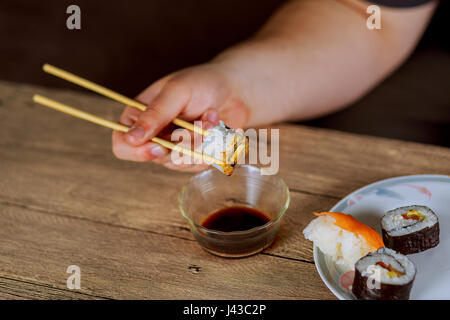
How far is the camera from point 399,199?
1.17 m

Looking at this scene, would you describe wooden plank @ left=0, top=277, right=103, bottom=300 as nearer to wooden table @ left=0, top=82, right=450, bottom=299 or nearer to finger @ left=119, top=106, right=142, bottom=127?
wooden table @ left=0, top=82, right=450, bottom=299

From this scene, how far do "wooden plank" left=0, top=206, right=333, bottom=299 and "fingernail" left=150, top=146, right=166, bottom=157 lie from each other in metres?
0.20

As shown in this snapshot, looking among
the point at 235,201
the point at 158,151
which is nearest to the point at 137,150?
the point at 158,151

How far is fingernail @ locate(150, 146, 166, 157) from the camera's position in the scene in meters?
1.25

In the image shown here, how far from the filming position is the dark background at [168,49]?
1.82 m

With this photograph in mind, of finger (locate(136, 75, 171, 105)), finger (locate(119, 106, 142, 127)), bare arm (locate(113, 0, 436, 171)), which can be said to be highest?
bare arm (locate(113, 0, 436, 171))

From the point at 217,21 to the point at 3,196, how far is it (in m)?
1.58

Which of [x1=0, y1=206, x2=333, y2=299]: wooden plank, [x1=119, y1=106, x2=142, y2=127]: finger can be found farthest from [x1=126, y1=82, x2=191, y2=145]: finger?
[x1=0, y1=206, x2=333, y2=299]: wooden plank

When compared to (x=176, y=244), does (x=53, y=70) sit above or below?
above

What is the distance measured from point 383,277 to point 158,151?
63 centimetres

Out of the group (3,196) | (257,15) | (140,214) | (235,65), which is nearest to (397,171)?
(235,65)

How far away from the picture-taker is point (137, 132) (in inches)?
47.0

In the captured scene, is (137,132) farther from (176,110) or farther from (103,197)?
(103,197)
